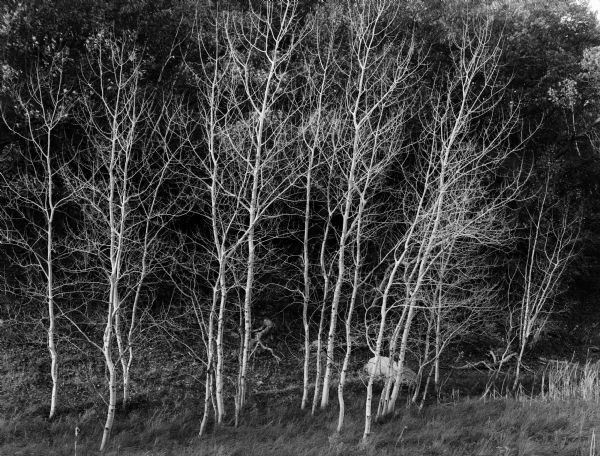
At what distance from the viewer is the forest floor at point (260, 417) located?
8.45 metres

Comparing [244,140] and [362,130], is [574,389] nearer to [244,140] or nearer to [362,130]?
[362,130]

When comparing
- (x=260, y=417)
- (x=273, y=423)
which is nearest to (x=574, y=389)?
(x=273, y=423)

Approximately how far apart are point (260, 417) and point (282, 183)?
4.19 metres

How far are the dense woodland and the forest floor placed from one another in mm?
215

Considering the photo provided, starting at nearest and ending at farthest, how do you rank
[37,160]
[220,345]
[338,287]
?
[338,287], [220,345], [37,160]

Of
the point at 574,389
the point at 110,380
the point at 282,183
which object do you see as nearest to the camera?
the point at 110,380

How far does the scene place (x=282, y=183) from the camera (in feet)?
31.7

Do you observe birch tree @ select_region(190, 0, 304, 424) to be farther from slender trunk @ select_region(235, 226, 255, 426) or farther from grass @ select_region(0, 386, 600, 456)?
grass @ select_region(0, 386, 600, 456)

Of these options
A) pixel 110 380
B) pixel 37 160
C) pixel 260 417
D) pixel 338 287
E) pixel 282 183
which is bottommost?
pixel 260 417

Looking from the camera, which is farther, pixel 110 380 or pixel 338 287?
pixel 338 287

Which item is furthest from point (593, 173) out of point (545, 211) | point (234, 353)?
point (234, 353)

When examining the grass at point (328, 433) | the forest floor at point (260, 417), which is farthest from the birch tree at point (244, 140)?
the forest floor at point (260, 417)

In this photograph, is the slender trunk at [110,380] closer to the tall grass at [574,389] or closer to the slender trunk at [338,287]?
the slender trunk at [338,287]

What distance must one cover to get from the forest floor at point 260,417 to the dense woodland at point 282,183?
0.71 ft
